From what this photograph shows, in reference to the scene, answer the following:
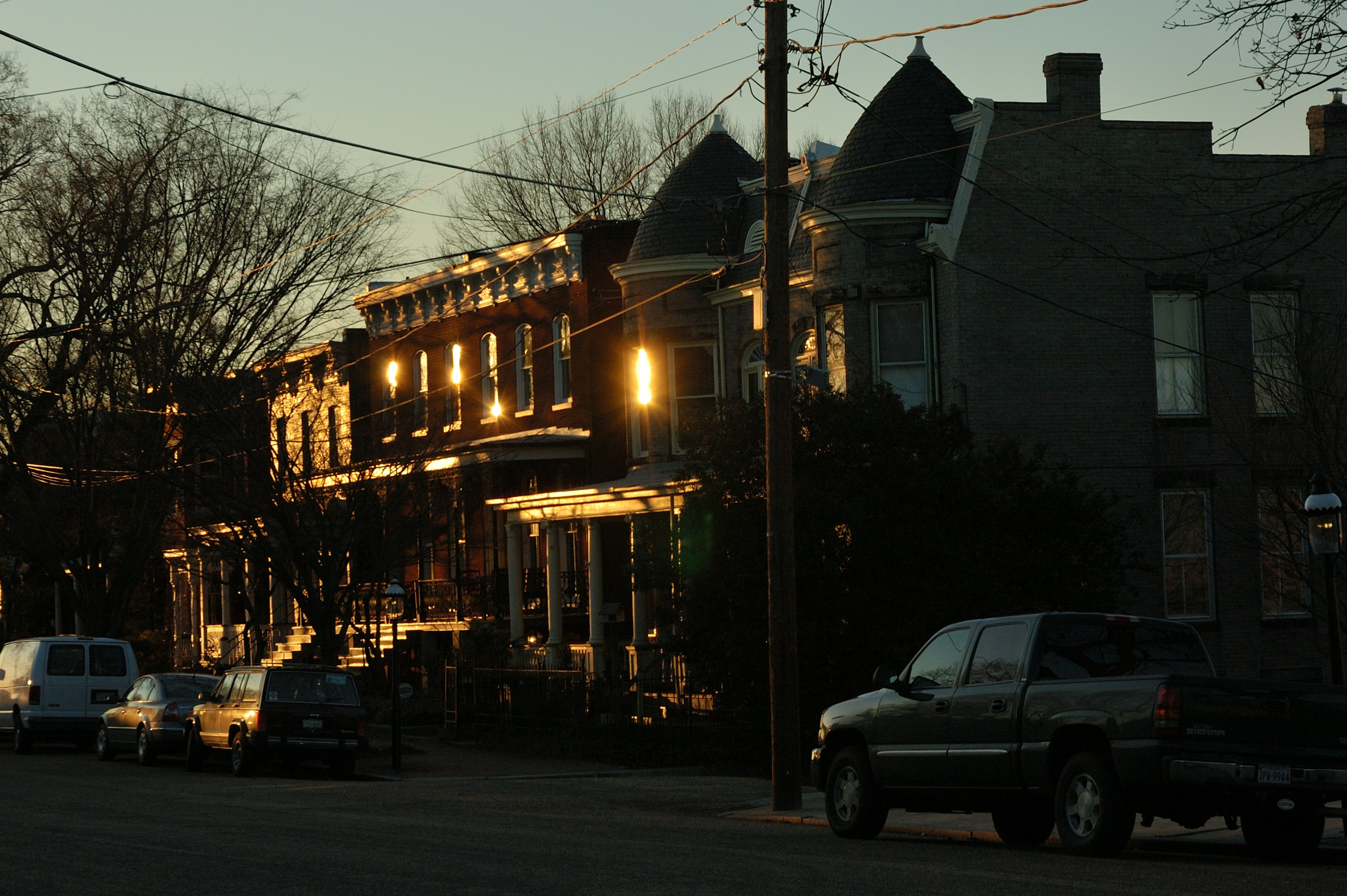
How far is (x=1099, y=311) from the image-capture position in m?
27.4

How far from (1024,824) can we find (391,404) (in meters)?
26.7

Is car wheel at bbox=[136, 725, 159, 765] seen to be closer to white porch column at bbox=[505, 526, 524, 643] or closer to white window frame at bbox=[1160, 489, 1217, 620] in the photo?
white porch column at bbox=[505, 526, 524, 643]

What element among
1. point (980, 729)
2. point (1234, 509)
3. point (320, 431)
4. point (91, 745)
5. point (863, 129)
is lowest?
point (91, 745)

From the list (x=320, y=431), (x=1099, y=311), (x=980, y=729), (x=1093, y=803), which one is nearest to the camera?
(x=1093, y=803)

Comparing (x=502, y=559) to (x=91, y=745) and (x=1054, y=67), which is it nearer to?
(x=91, y=745)

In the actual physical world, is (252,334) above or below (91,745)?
above

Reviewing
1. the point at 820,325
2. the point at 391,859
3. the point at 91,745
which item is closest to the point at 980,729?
the point at 391,859

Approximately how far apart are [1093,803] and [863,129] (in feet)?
59.4

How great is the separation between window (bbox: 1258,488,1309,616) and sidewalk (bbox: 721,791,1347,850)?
403 inches

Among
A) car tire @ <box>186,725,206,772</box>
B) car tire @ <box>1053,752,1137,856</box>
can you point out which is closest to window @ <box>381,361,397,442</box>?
car tire @ <box>186,725,206,772</box>

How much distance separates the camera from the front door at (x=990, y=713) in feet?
41.2

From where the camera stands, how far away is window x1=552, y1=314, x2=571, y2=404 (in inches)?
1446

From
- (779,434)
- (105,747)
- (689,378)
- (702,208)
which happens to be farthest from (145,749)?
(702,208)

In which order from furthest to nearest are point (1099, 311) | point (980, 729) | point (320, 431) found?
point (320, 431) → point (1099, 311) → point (980, 729)
